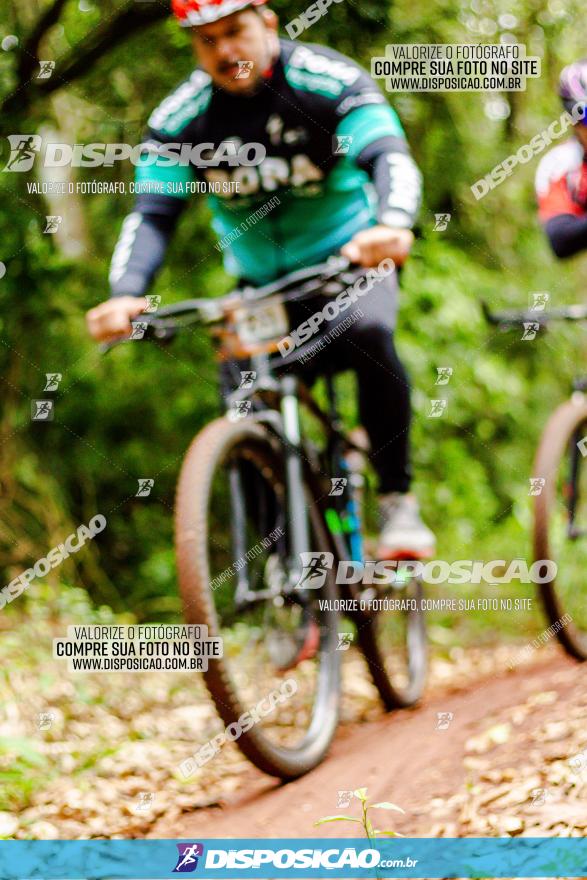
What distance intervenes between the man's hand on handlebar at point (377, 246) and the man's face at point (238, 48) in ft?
2.12

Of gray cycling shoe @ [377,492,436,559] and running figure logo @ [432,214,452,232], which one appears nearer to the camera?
gray cycling shoe @ [377,492,436,559]

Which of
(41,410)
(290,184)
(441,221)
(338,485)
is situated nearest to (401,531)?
(338,485)

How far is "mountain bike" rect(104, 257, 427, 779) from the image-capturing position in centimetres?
228

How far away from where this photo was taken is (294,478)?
2609 mm

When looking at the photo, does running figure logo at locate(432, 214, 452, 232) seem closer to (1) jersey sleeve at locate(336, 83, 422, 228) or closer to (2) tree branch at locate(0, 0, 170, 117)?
(1) jersey sleeve at locate(336, 83, 422, 228)

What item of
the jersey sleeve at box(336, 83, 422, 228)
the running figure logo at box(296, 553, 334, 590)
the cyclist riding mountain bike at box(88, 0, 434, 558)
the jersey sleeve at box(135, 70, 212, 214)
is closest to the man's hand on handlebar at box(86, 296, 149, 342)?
the cyclist riding mountain bike at box(88, 0, 434, 558)

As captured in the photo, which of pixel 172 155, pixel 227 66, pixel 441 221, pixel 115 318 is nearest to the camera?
pixel 115 318

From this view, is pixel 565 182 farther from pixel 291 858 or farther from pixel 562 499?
pixel 291 858

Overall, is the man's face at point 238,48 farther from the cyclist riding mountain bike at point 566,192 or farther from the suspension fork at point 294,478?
the cyclist riding mountain bike at point 566,192

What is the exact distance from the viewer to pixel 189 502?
7.32ft

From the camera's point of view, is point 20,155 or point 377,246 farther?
point 20,155

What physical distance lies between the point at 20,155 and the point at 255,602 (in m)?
1.77

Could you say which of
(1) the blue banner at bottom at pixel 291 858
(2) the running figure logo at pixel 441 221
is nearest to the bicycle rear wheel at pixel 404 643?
(1) the blue banner at bottom at pixel 291 858

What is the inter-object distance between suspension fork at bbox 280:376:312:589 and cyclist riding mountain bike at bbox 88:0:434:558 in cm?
16
